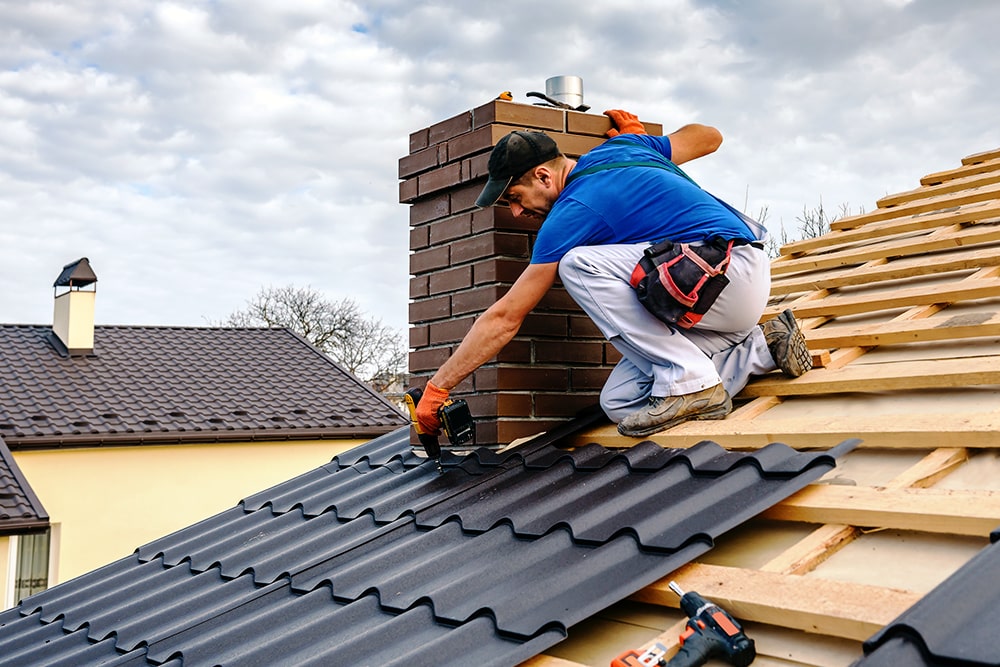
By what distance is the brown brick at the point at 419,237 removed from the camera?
4566 mm

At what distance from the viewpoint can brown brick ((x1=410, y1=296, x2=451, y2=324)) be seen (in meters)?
4.41

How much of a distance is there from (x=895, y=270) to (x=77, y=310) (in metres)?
17.6

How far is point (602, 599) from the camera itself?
7.11 feet

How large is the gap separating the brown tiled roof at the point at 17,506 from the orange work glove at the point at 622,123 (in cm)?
994

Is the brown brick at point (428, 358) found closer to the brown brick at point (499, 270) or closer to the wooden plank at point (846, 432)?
the brown brick at point (499, 270)

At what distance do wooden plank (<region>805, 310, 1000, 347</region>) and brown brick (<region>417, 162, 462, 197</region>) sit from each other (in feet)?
5.74

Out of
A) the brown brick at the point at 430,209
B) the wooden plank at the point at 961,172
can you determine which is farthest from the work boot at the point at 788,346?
the wooden plank at the point at 961,172

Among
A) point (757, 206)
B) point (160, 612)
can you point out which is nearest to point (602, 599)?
point (160, 612)

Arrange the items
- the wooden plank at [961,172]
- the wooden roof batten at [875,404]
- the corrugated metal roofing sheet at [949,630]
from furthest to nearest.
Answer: the wooden plank at [961,172]
the wooden roof batten at [875,404]
the corrugated metal roofing sheet at [949,630]

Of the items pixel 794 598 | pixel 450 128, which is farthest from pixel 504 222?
pixel 794 598

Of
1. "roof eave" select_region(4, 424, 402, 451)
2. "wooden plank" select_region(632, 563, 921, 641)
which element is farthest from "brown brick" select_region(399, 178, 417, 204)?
"roof eave" select_region(4, 424, 402, 451)

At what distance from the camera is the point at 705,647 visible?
1.90 m

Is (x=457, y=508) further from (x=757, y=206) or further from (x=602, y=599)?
(x=757, y=206)

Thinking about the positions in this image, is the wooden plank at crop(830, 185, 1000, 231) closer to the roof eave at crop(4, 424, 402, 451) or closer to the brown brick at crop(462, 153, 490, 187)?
the brown brick at crop(462, 153, 490, 187)
